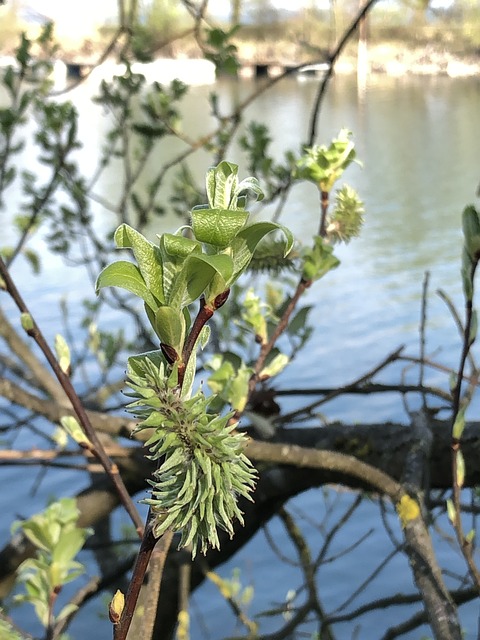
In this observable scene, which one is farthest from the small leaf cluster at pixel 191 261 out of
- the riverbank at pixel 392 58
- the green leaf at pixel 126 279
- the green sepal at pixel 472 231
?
the riverbank at pixel 392 58

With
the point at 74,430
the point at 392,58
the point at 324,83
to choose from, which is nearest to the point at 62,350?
the point at 74,430

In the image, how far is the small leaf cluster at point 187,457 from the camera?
0.20 metres

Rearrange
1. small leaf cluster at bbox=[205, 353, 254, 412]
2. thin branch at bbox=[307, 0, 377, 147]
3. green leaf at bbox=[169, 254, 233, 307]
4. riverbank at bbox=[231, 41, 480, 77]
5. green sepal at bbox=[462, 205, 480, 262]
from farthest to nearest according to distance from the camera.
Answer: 1. riverbank at bbox=[231, 41, 480, 77]
2. thin branch at bbox=[307, 0, 377, 147]
3. small leaf cluster at bbox=[205, 353, 254, 412]
4. green sepal at bbox=[462, 205, 480, 262]
5. green leaf at bbox=[169, 254, 233, 307]

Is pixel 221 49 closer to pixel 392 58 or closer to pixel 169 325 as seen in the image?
pixel 169 325

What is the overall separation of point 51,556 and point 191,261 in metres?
0.29

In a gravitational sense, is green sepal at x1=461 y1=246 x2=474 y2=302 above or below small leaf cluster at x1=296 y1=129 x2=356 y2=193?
below

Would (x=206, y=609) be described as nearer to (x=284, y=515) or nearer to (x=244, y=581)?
(x=244, y=581)

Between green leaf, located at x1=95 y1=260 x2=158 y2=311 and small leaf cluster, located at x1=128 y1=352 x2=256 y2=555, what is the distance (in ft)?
0.06

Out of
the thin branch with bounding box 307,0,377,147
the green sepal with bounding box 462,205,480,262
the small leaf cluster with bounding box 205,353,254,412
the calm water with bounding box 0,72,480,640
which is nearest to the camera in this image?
the green sepal with bounding box 462,205,480,262

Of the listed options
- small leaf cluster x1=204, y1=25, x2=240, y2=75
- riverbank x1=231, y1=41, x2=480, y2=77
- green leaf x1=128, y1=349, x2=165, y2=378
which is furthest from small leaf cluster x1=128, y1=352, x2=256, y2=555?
riverbank x1=231, y1=41, x2=480, y2=77

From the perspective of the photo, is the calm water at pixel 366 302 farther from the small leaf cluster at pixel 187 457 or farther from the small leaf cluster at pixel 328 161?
the small leaf cluster at pixel 187 457

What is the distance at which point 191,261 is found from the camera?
20 cm

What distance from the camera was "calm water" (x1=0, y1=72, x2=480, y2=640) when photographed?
58.5 inches

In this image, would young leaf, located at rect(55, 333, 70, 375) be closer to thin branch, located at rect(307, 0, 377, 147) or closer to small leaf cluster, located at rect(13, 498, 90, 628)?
small leaf cluster, located at rect(13, 498, 90, 628)
